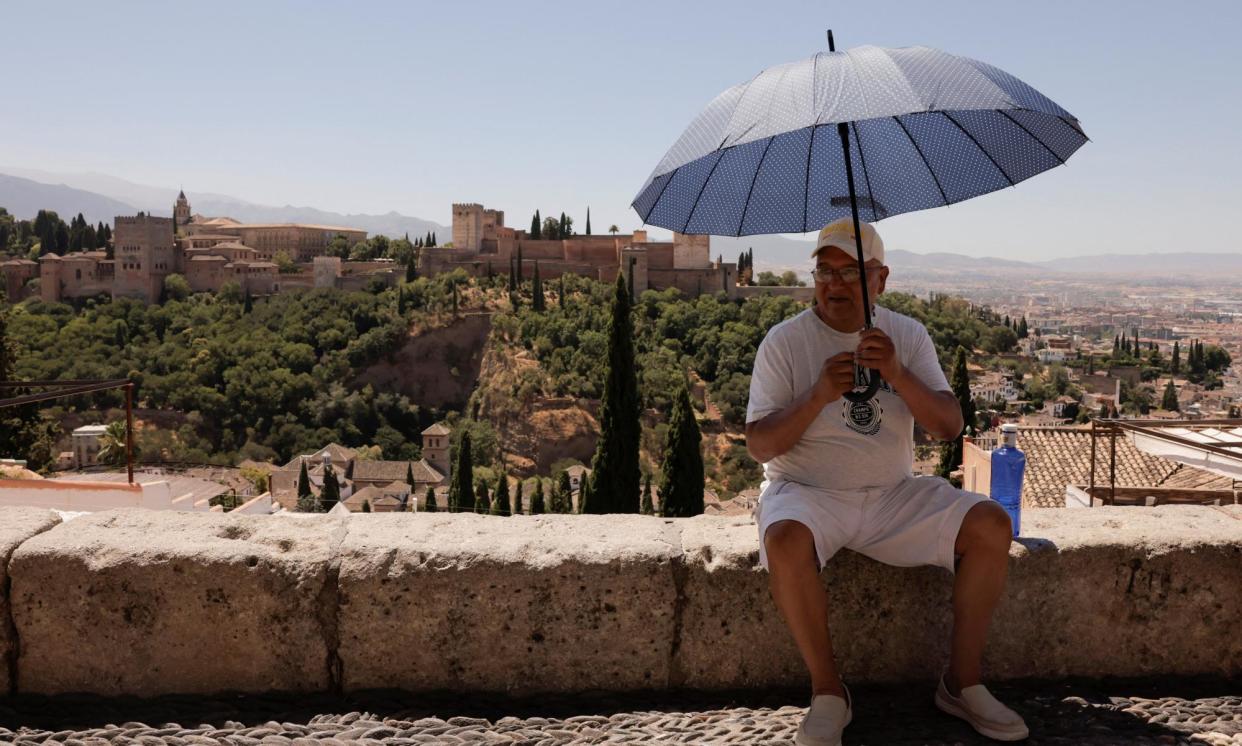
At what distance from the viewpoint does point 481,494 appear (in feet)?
81.1

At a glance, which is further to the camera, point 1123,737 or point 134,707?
point 134,707

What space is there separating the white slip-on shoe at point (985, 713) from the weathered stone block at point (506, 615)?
23.5 inches

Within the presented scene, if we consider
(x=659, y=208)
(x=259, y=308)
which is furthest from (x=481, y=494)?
(x=259, y=308)

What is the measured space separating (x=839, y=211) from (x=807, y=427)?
0.69 meters

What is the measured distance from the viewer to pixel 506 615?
7.08 feet

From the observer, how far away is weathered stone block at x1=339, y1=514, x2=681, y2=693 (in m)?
2.15

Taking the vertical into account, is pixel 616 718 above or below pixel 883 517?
below

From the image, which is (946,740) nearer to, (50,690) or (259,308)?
(50,690)

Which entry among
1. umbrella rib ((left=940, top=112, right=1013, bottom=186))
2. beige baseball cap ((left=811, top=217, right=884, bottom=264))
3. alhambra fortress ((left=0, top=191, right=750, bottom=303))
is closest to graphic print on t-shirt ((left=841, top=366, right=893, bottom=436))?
beige baseball cap ((left=811, top=217, right=884, bottom=264))

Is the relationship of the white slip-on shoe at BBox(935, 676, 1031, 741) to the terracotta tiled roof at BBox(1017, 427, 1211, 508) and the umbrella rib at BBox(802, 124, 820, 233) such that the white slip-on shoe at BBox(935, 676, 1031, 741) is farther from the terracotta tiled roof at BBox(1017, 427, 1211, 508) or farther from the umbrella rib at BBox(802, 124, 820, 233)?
the terracotta tiled roof at BBox(1017, 427, 1211, 508)

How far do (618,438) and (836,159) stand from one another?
709 inches

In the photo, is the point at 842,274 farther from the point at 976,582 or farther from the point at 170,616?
the point at 170,616

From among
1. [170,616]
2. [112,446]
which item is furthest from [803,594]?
[112,446]

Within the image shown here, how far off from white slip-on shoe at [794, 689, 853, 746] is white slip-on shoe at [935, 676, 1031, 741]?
8.8 inches
